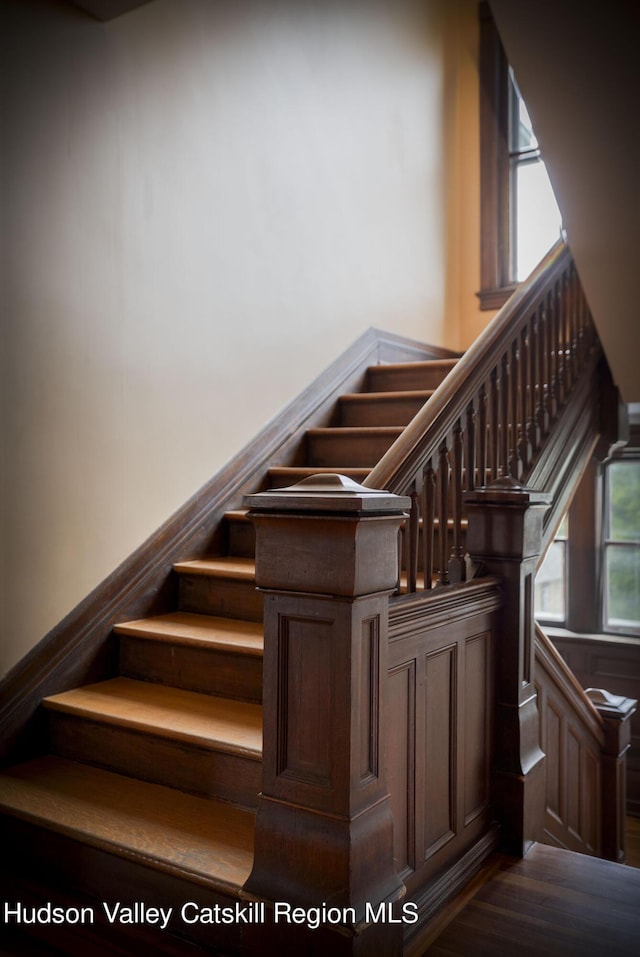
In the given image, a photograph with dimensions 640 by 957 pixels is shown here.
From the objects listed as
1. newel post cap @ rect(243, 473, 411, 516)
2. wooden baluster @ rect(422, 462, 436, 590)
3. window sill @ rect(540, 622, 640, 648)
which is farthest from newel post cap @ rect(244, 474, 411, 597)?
window sill @ rect(540, 622, 640, 648)

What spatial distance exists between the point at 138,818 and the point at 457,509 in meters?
1.24

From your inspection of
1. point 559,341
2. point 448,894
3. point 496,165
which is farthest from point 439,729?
point 496,165

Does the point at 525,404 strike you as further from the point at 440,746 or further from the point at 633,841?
the point at 633,841

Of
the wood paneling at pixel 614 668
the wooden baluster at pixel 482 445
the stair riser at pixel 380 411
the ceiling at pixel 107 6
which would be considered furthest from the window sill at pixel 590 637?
the ceiling at pixel 107 6

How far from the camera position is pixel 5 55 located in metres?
2.42

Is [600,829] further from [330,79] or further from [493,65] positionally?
[493,65]

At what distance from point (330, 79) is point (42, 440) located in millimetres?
2671

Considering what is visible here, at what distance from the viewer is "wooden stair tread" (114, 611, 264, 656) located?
2.49 metres

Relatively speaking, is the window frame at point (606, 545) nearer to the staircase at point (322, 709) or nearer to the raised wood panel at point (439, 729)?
the staircase at point (322, 709)

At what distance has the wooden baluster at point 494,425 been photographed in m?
2.71

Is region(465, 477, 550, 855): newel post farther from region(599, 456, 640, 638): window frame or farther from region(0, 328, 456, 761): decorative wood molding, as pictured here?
region(599, 456, 640, 638): window frame

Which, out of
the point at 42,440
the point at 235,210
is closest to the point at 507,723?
the point at 42,440

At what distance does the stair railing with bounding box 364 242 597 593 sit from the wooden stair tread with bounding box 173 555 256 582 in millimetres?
593

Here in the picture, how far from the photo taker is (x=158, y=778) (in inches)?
89.0
